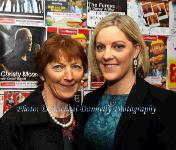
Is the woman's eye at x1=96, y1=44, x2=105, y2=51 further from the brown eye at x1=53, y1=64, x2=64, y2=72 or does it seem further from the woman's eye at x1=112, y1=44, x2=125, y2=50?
the brown eye at x1=53, y1=64, x2=64, y2=72

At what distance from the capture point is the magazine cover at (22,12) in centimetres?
146

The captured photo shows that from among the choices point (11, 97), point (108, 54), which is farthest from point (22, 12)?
point (108, 54)

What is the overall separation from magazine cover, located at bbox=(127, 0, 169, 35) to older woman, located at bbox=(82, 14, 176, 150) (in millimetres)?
432

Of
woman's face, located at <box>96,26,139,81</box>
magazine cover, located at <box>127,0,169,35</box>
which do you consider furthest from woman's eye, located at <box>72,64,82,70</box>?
magazine cover, located at <box>127,0,169,35</box>

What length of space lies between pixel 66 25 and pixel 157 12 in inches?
21.0

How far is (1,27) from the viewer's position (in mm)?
1463

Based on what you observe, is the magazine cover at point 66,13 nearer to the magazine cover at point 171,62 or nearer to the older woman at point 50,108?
the older woman at point 50,108

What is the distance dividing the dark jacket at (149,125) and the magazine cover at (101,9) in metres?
0.54

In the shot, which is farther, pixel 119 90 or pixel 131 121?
pixel 119 90

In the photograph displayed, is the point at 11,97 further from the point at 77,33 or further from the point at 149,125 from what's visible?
the point at 149,125

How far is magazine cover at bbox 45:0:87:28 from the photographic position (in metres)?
1.54

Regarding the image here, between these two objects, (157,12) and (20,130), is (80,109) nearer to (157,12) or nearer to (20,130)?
(20,130)

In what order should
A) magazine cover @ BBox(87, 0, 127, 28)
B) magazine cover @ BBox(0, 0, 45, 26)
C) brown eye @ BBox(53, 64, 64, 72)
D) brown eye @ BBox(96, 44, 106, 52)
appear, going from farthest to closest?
1. magazine cover @ BBox(87, 0, 127, 28)
2. magazine cover @ BBox(0, 0, 45, 26)
3. brown eye @ BBox(96, 44, 106, 52)
4. brown eye @ BBox(53, 64, 64, 72)

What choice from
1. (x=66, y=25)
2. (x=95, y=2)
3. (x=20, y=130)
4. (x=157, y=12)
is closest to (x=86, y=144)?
(x=20, y=130)
